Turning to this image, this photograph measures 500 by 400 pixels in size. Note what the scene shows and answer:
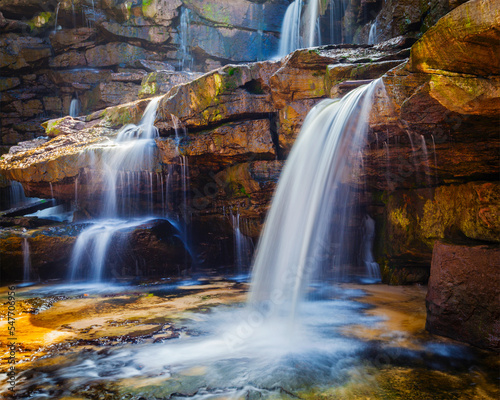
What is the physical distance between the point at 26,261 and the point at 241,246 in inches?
235

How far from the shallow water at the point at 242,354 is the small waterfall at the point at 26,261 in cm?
395

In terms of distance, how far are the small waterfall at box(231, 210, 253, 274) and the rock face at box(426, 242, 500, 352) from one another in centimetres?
638

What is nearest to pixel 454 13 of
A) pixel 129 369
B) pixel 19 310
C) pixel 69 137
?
pixel 129 369

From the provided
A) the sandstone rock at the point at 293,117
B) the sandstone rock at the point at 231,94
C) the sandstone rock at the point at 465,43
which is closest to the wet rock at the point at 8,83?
the sandstone rock at the point at 231,94

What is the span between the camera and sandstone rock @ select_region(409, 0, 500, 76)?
9.01 feet

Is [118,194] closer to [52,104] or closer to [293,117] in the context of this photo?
[293,117]

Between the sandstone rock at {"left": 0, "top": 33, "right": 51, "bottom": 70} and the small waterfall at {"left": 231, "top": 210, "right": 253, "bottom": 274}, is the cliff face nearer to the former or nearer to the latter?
the sandstone rock at {"left": 0, "top": 33, "right": 51, "bottom": 70}

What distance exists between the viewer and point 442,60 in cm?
329

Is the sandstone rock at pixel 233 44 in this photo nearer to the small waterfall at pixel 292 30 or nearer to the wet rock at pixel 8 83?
the small waterfall at pixel 292 30

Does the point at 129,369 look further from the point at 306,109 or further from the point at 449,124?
the point at 306,109

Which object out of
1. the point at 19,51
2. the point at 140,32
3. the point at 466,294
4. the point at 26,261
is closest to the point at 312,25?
the point at 140,32

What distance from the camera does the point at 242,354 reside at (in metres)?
3.80

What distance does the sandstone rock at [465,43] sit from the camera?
2746mm

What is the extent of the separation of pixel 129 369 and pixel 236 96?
661 cm
